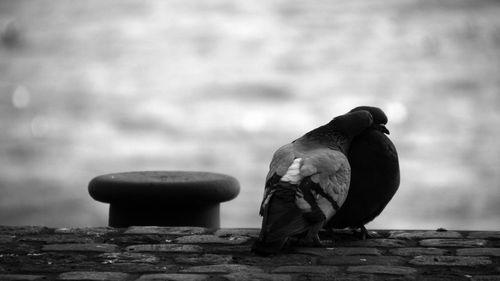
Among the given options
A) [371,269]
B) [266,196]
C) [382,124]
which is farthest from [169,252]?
[382,124]

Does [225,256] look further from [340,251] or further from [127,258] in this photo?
[340,251]

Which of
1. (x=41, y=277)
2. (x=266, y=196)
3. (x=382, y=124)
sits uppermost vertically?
(x=382, y=124)

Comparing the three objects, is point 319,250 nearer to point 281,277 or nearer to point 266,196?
point 266,196

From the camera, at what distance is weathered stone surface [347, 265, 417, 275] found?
5461 mm

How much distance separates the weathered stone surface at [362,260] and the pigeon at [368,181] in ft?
2.30

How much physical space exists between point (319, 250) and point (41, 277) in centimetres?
185

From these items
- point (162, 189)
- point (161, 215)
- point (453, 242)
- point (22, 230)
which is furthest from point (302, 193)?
point (22, 230)

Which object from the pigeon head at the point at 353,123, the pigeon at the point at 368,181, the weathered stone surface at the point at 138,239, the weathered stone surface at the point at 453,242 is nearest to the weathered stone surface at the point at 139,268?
the weathered stone surface at the point at 138,239

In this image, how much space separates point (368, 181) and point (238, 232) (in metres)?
1.04

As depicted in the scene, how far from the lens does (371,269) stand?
5551mm

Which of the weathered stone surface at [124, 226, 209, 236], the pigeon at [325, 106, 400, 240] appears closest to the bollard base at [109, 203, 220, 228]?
the weathered stone surface at [124, 226, 209, 236]

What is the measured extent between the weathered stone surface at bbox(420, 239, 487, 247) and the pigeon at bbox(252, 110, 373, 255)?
2.46ft

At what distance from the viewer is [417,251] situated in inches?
242

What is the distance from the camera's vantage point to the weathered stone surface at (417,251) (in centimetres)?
607
